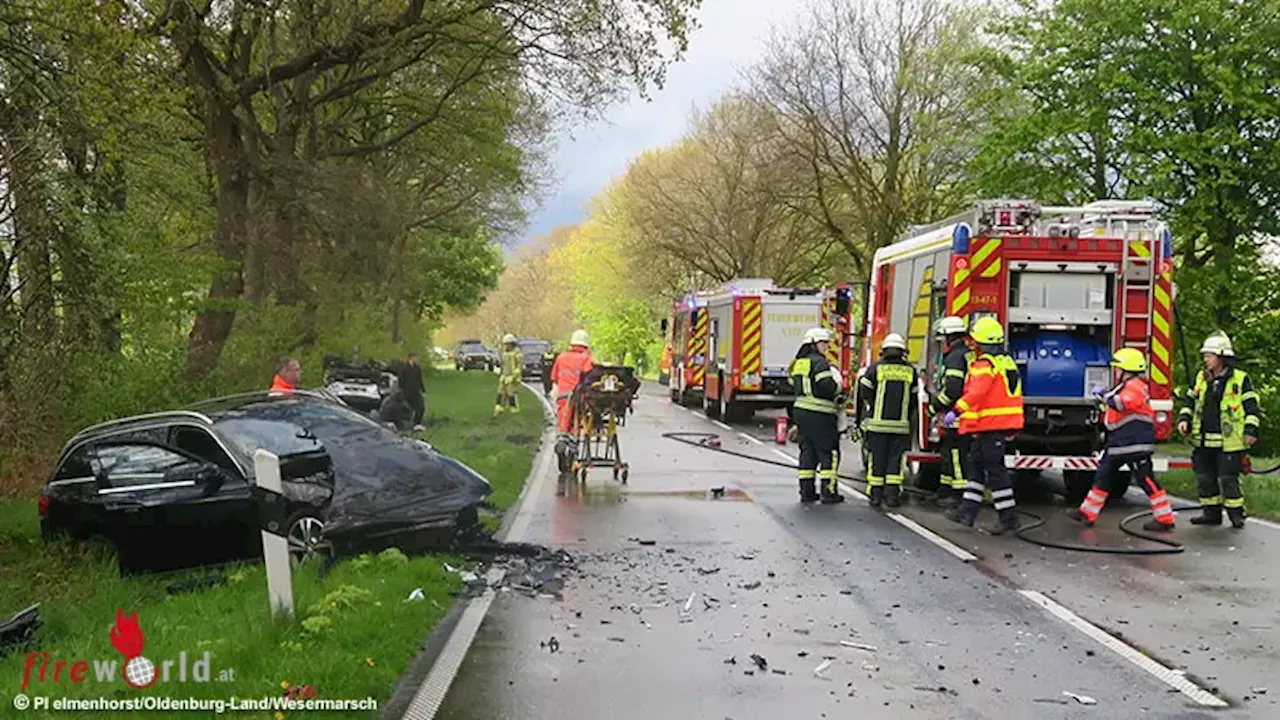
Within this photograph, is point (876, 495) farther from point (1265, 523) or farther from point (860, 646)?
point (860, 646)

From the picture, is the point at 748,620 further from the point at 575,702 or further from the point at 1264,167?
the point at 1264,167

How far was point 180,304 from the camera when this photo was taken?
1692cm

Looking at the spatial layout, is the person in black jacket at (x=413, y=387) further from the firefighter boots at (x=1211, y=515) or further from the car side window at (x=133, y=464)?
the firefighter boots at (x=1211, y=515)

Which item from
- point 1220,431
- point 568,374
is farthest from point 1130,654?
point 568,374

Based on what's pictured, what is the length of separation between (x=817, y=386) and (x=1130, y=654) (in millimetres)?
6126

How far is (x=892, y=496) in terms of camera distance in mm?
11789

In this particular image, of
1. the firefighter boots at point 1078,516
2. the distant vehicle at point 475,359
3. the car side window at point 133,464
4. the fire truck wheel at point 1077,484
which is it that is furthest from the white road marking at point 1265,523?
the distant vehicle at point 475,359

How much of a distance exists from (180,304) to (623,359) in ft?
150

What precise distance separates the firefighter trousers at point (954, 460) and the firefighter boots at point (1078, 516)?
1.04 meters

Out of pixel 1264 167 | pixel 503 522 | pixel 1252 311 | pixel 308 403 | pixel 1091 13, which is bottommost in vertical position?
pixel 503 522

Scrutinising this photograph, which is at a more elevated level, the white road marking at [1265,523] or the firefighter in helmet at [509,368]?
the firefighter in helmet at [509,368]

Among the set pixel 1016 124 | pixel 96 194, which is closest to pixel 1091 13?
pixel 1016 124

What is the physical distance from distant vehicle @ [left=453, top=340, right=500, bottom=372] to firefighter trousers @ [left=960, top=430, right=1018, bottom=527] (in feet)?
172

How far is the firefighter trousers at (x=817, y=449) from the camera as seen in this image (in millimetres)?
12094
